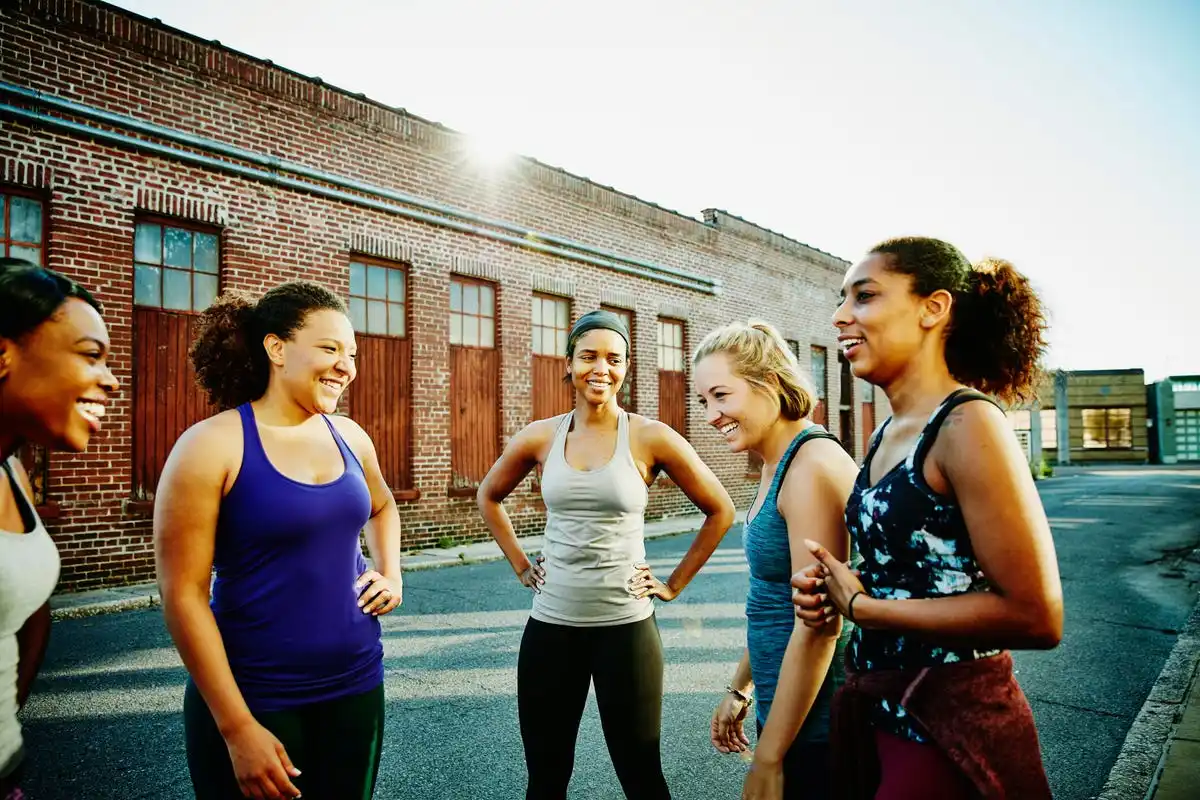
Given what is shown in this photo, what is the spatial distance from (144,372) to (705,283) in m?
11.7

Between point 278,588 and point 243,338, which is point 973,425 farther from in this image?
point 243,338

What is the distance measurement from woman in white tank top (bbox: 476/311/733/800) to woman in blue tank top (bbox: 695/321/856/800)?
0.33 metres

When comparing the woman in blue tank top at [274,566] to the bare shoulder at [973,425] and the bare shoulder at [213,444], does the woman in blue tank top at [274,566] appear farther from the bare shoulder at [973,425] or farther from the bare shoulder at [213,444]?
the bare shoulder at [973,425]

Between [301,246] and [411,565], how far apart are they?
4528 millimetres

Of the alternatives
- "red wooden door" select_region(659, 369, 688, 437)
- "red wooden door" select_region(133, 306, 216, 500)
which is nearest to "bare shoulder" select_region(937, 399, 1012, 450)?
"red wooden door" select_region(133, 306, 216, 500)

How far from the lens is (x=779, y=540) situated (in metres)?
2.11

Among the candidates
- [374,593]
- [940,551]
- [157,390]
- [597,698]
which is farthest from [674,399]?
[940,551]

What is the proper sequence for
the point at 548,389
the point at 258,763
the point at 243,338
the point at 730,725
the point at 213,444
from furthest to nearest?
the point at 548,389, the point at 730,725, the point at 243,338, the point at 213,444, the point at 258,763

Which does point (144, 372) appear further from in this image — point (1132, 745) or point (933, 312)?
point (1132, 745)

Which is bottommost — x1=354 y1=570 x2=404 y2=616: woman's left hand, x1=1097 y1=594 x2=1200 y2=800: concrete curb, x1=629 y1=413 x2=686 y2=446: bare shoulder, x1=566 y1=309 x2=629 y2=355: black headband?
x1=1097 y1=594 x2=1200 y2=800: concrete curb

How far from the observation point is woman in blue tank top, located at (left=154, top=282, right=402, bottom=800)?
1.80 metres

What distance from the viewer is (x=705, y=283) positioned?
55.4ft

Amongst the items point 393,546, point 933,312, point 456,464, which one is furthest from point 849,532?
point 456,464

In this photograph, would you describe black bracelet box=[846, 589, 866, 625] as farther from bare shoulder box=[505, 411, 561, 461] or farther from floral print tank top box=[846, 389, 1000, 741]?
bare shoulder box=[505, 411, 561, 461]
